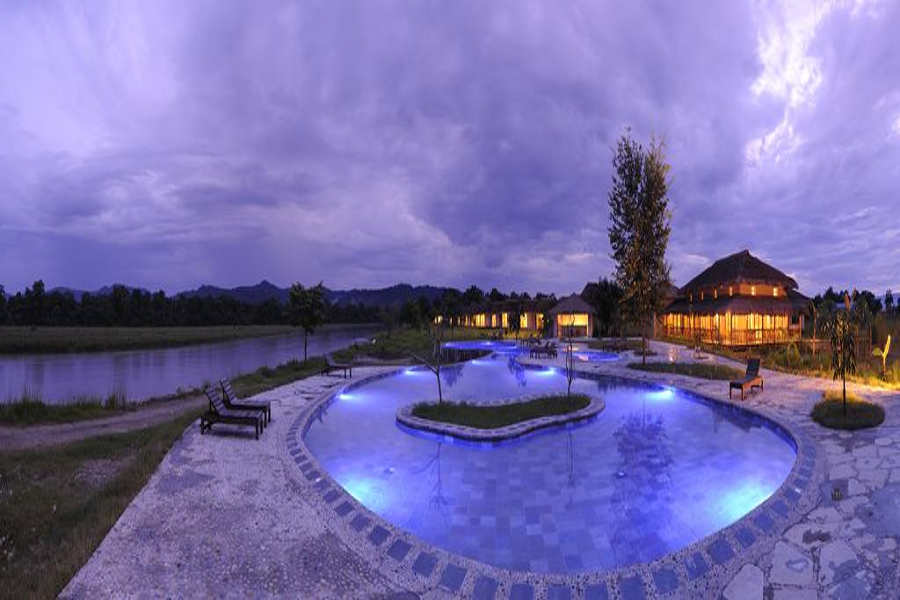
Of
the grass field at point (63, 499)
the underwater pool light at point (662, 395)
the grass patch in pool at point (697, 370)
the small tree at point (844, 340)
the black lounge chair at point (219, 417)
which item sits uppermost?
the small tree at point (844, 340)

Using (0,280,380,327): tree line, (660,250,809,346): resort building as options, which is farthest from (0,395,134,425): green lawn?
(0,280,380,327): tree line

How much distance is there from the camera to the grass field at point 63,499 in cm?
418

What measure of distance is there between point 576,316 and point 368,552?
106 feet

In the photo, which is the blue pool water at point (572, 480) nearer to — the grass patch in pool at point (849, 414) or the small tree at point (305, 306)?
the grass patch in pool at point (849, 414)

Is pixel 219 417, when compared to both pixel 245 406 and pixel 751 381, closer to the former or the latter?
pixel 245 406

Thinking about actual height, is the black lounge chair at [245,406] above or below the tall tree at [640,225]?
below

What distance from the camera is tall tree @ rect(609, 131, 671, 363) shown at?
68.0ft

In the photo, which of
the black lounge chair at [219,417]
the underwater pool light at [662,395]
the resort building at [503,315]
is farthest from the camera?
the resort building at [503,315]

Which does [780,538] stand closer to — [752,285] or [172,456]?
[172,456]

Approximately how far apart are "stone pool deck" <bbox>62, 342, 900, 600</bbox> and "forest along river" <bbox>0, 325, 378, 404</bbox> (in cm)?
1251

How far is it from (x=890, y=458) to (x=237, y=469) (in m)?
9.41

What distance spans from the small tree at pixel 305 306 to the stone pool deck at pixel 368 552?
14593 millimetres

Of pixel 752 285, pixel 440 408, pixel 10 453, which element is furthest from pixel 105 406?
pixel 752 285

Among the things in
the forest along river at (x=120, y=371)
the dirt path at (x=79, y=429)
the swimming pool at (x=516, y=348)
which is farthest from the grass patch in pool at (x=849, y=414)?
the forest along river at (x=120, y=371)
